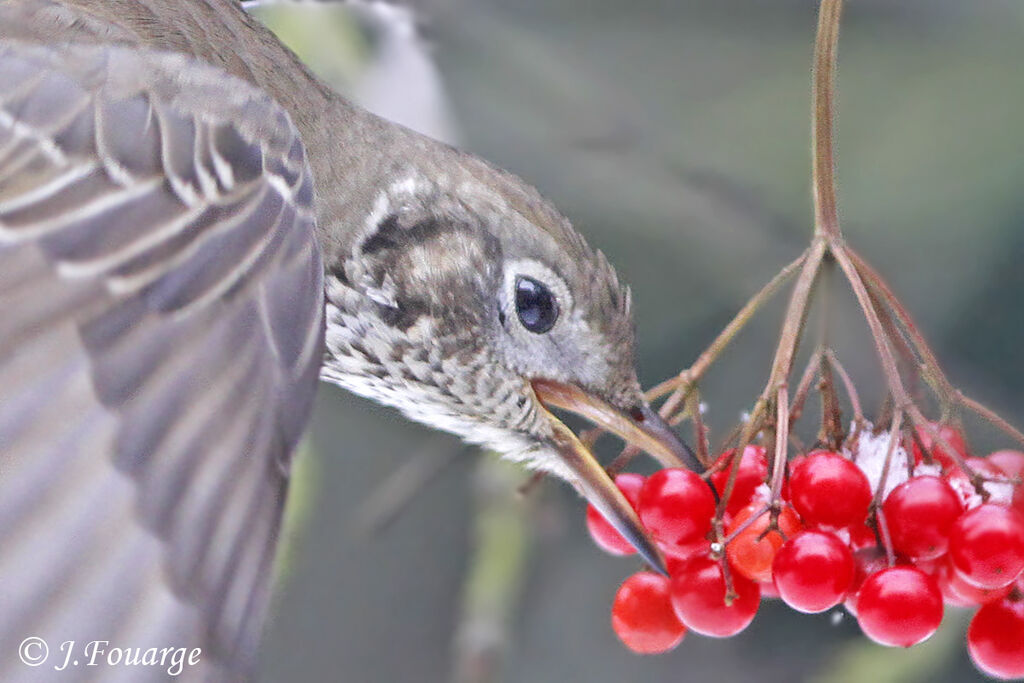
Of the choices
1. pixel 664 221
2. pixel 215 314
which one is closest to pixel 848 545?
pixel 215 314

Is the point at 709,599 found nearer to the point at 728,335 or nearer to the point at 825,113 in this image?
the point at 728,335

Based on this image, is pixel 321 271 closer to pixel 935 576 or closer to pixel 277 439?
pixel 277 439

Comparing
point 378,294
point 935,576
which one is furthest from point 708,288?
point 935,576

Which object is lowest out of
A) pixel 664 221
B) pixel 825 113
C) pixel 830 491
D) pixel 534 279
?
pixel 664 221

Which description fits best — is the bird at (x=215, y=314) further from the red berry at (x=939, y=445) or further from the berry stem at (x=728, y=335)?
the red berry at (x=939, y=445)

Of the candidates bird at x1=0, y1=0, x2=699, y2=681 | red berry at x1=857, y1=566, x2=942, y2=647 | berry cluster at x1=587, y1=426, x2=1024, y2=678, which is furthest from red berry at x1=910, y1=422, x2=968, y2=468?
bird at x1=0, y1=0, x2=699, y2=681

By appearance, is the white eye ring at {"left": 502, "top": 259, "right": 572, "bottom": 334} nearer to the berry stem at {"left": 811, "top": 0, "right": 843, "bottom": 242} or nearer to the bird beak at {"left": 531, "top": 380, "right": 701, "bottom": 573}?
the bird beak at {"left": 531, "top": 380, "right": 701, "bottom": 573}
